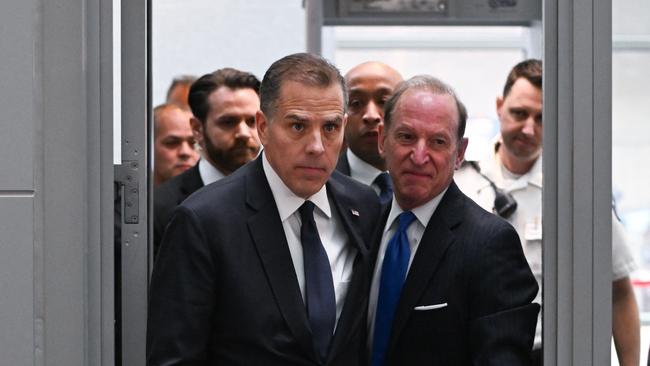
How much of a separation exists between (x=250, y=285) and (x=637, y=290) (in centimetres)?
96

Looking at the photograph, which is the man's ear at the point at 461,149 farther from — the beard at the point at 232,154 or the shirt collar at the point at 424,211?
the beard at the point at 232,154

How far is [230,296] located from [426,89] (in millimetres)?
773

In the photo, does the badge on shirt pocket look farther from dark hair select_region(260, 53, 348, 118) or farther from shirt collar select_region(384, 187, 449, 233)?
dark hair select_region(260, 53, 348, 118)

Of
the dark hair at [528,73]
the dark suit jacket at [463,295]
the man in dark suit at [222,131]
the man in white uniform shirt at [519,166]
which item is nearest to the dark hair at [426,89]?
the dark suit jacket at [463,295]

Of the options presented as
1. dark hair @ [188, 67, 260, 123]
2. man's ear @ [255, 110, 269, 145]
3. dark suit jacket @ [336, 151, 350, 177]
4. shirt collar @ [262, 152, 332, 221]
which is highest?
dark hair @ [188, 67, 260, 123]

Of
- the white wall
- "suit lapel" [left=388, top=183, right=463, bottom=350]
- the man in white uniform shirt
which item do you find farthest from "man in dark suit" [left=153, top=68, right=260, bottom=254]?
"suit lapel" [left=388, top=183, right=463, bottom=350]

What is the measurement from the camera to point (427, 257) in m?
2.61

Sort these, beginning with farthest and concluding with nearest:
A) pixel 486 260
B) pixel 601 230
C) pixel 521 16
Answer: pixel 521 16 → pixel 486 260 → pixel 601 230

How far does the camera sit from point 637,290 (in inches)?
98.4

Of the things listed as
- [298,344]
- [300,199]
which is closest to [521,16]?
[300,199]

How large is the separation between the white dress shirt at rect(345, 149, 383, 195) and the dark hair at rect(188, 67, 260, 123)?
578mm

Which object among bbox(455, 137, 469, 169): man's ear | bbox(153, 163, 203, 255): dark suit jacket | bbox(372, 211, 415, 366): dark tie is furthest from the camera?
bbox(153, 163, 203, 255): dark suit jacket

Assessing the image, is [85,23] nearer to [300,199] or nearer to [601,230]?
[300,199]

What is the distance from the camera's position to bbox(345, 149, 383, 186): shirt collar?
3.12m
